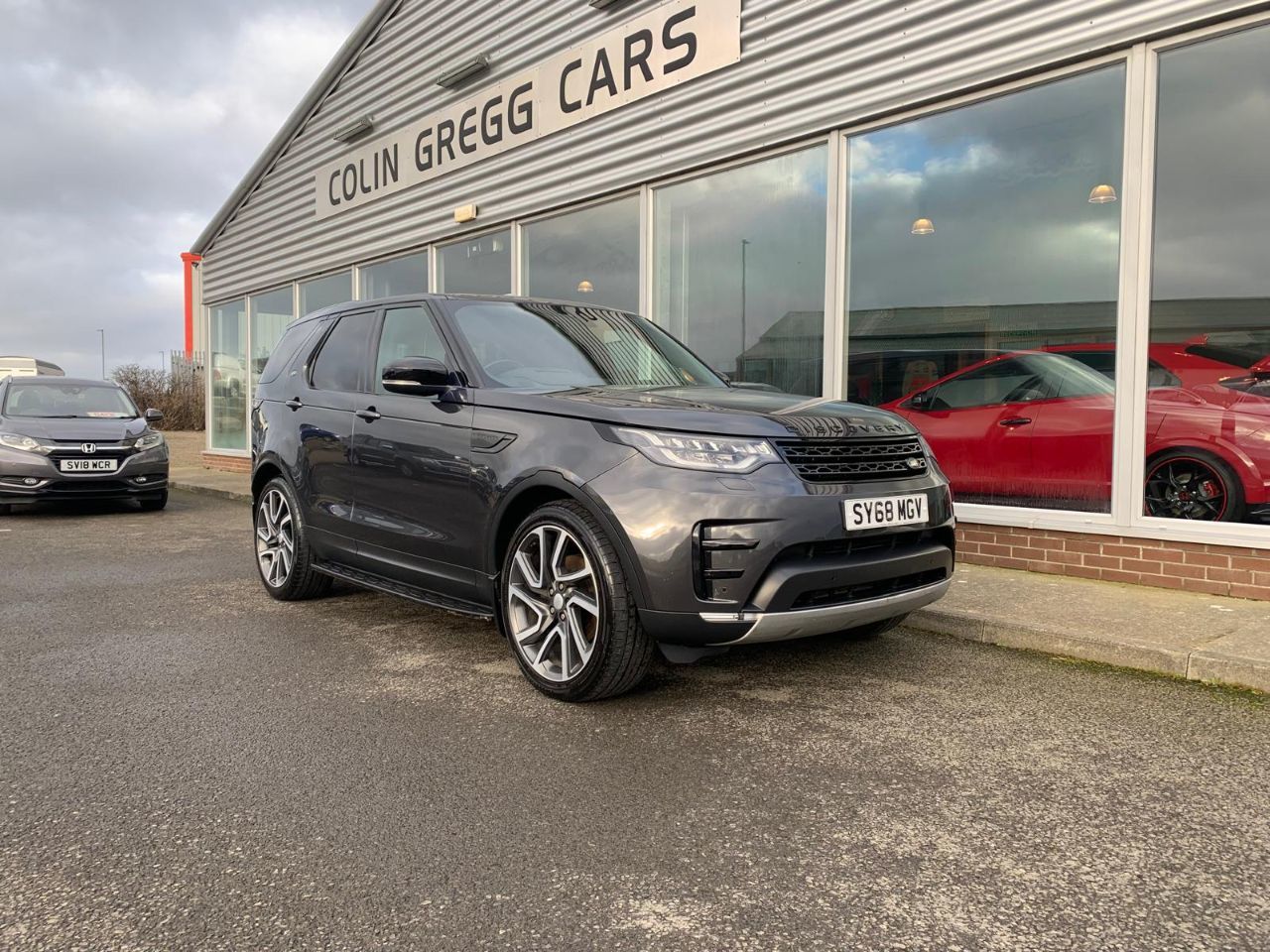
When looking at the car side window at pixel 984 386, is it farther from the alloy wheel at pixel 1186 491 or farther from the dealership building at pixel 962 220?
the alloy wheel at pixel 1186 491

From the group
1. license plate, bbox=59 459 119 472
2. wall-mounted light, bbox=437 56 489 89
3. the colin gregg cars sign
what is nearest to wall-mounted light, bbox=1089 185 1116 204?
the colin gregg cars sign

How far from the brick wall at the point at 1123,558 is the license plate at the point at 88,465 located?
29.7 feet

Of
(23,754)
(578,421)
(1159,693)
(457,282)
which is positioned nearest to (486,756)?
(578,421)

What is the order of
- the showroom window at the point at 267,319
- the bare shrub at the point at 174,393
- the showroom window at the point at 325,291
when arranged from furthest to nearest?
the bare shrub at the point at 174,393
the showroom window at the point at 267,319
the showroom window at the point at 325,291

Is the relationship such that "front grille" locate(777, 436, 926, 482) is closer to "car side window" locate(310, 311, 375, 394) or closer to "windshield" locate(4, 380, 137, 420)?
"car side window" locate(310, 311, 375, 394)

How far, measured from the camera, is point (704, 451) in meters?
3.40

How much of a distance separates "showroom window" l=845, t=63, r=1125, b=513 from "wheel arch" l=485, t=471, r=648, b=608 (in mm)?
3866

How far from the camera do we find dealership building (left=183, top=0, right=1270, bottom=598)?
551cm

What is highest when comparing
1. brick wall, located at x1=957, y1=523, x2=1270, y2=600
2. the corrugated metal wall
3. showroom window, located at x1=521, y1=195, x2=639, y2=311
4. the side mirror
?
the corrugated metal wall

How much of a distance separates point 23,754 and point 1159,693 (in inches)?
168

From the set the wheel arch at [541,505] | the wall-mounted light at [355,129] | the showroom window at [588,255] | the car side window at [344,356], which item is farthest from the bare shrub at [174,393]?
the wheel arch at [541,505]

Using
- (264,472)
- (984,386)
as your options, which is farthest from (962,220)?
(264,472)

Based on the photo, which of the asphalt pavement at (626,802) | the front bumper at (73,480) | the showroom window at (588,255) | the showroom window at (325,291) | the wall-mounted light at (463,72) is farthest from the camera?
the showroom window at (325,291)

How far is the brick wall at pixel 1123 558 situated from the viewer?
525 centimetres
